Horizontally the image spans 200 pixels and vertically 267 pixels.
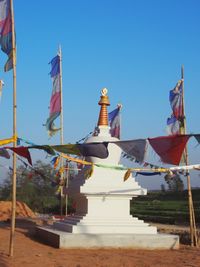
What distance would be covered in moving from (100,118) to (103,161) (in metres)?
1.66

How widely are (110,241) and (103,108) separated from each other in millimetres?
4708

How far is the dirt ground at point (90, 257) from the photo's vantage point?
9.76 metres

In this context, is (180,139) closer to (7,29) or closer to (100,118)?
(7,29)

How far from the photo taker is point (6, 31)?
35.9 ft

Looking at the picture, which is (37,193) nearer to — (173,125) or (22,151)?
(173,125)

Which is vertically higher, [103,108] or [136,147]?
[103,108]

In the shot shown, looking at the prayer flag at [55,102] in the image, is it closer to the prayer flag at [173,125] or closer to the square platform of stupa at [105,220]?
the square platform of stupa at [105,220]

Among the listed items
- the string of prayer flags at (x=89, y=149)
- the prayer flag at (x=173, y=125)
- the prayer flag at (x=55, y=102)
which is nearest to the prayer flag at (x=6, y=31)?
the string of prayer flags at (x=89, y=149)

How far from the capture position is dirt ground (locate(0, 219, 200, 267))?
976cm

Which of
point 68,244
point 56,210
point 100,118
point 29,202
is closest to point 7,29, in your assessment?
point 100,118

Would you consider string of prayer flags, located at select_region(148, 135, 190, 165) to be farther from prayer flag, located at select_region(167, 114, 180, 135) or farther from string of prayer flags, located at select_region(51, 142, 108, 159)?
prayer flag, located at select_region(167, 114, 180, 135)

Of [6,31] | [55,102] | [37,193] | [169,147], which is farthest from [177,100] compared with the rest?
[37,193]

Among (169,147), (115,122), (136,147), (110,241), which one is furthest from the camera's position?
(115,122)

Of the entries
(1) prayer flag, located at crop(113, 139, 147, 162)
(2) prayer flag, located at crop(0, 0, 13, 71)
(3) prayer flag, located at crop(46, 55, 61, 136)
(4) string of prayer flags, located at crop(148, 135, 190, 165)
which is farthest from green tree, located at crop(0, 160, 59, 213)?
(4) string of prayer flags, located at crop(148, 135, 190, 165)
